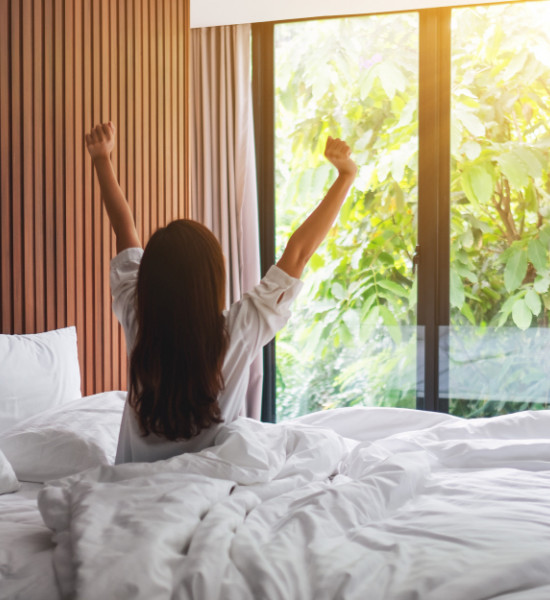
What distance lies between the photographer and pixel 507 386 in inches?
161

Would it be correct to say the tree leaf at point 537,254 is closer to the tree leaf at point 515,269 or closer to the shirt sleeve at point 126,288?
the tree leaf at point 515,269

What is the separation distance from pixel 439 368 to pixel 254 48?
86.5 inches

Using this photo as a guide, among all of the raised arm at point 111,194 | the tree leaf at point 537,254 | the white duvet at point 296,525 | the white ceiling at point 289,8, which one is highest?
the white ceiling at point 289,8

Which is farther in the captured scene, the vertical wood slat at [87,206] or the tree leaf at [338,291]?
the tree leaf at [338,291]

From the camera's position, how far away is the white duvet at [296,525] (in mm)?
1171

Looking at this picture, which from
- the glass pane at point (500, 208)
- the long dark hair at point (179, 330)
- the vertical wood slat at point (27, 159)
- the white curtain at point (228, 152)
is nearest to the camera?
the long dark hair at point (179, 330)

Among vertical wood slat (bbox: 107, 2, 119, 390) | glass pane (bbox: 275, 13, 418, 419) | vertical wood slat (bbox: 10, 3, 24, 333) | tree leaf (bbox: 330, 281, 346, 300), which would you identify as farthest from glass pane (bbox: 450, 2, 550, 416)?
vertical wood slat (bbox: 10, 3, 24, 333)

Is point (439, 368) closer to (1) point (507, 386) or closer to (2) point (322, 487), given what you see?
(1) point (507, 386)

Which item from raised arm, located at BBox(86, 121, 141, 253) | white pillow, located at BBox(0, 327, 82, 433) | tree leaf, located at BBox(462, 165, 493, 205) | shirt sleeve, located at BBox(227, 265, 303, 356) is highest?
tree leaf, located at BBox(462, 165, 493, 205)

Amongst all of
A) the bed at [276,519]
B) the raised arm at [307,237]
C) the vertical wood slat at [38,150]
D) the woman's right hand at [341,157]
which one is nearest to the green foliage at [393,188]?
the vertical wood slat at [38,150]

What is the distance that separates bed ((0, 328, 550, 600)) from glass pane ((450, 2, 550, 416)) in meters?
2.08

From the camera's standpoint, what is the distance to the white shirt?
1687 mm

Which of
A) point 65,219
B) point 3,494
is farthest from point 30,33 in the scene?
point 3,494

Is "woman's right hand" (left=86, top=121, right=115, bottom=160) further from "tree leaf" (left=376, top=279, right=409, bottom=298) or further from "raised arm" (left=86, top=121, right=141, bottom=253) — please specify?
"tree leaf" (left=376, top=279, right=409, bottom=298)
